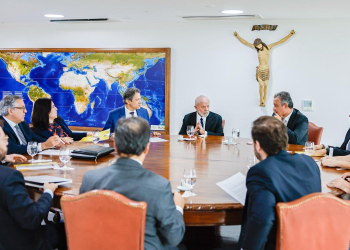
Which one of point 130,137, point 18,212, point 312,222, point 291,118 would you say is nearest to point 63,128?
point 18,212

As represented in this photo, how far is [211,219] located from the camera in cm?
208

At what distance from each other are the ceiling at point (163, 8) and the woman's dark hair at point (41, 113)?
116 cm

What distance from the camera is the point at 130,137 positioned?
1.80 meters

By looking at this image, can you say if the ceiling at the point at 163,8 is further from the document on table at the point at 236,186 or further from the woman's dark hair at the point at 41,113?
the document on table at the point at 236,186

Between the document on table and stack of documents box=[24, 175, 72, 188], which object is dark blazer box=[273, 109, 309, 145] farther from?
stack of documents box=[24, 175, 72, 188]

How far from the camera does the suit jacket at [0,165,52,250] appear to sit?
1.90 meters

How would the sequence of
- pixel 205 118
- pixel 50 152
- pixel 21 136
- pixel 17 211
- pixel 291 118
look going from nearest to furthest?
1. pixel 17 211
2. pixel 50 152
3. pixel 21 136
4. pixel 291 118
5. pixel 205 118

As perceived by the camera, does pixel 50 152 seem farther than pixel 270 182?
Yes

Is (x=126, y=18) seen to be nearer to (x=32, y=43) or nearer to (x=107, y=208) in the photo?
(x=32, y=43)

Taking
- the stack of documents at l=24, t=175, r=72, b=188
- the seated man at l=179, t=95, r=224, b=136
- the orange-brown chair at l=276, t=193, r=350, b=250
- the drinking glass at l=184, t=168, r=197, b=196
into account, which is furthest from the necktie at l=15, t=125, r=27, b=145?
the orange-brown chair at l=276, t=193, r=350, b=250

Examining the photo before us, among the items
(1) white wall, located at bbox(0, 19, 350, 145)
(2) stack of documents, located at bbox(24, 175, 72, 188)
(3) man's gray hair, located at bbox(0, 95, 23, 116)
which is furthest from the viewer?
(1) white wall, located at bbox(0, 19, 350, 145)

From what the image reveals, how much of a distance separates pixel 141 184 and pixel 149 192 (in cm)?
5

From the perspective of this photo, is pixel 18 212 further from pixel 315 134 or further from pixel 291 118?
pixel 315 134

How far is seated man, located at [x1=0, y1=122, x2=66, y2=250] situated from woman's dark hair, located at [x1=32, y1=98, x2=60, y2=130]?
198cm
